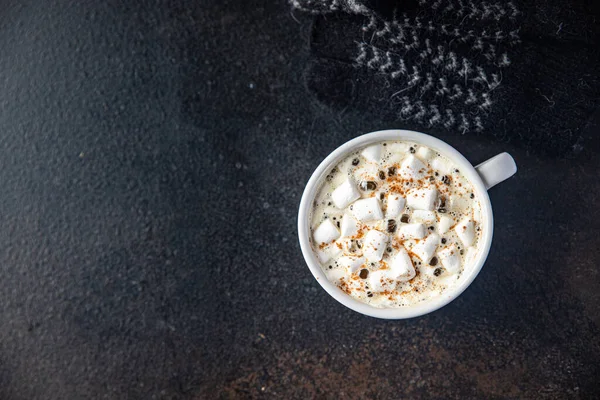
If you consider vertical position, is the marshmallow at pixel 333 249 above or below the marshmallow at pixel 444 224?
below

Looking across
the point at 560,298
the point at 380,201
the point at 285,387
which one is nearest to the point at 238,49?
the point at 380,201

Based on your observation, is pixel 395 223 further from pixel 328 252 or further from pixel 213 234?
pixel 213 234

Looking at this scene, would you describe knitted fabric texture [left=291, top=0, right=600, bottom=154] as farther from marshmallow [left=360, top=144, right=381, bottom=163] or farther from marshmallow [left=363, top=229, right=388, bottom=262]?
marshmallow [left=363, top=229, right=388, bottom=262]

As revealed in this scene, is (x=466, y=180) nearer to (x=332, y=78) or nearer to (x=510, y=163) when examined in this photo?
(x=510, y=163)

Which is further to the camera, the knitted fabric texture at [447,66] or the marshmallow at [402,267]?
the knitted fabric texture at [447,66]

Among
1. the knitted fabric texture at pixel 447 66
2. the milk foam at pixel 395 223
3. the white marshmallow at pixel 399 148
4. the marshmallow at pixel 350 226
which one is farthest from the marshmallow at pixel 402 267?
the knitted fabric texture at pixel 447 66

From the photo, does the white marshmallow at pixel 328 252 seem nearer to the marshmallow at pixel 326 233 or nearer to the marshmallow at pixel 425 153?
the marshmallow at pixel 326 233

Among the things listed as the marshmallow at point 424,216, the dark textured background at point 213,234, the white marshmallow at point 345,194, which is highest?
the white marshmallow at point 345,194
